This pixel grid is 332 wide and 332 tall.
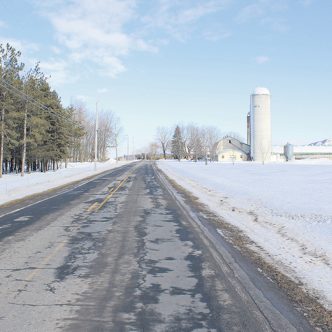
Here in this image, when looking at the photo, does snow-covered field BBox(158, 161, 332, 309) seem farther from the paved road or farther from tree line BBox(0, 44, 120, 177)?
tree line BBox(0, 44, 120, 177)

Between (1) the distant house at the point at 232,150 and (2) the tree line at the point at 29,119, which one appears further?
(1) the distant house at the point at 232,150

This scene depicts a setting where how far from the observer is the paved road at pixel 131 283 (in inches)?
199

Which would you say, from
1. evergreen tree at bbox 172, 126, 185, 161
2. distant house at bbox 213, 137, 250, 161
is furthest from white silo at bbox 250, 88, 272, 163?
evergreen tree at bbox 172, 126, 185, 161

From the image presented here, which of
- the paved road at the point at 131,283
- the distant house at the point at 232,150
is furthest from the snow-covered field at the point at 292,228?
the distant house at the point at 232,150

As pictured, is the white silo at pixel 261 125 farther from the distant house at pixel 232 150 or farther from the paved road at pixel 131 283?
the paved road at pixel 131 283

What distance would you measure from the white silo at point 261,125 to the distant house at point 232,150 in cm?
1239

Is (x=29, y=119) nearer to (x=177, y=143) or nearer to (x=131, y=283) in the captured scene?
(x=131, y=283)

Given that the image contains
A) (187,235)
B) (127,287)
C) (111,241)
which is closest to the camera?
(127,287)

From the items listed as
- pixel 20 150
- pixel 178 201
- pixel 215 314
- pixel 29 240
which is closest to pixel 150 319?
pixel 215 314

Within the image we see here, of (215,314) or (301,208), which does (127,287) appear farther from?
(301,208)

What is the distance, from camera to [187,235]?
10953 mm

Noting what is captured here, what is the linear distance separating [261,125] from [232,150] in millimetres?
17226

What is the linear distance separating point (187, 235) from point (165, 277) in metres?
4.02

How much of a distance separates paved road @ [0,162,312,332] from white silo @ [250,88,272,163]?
318 ft
